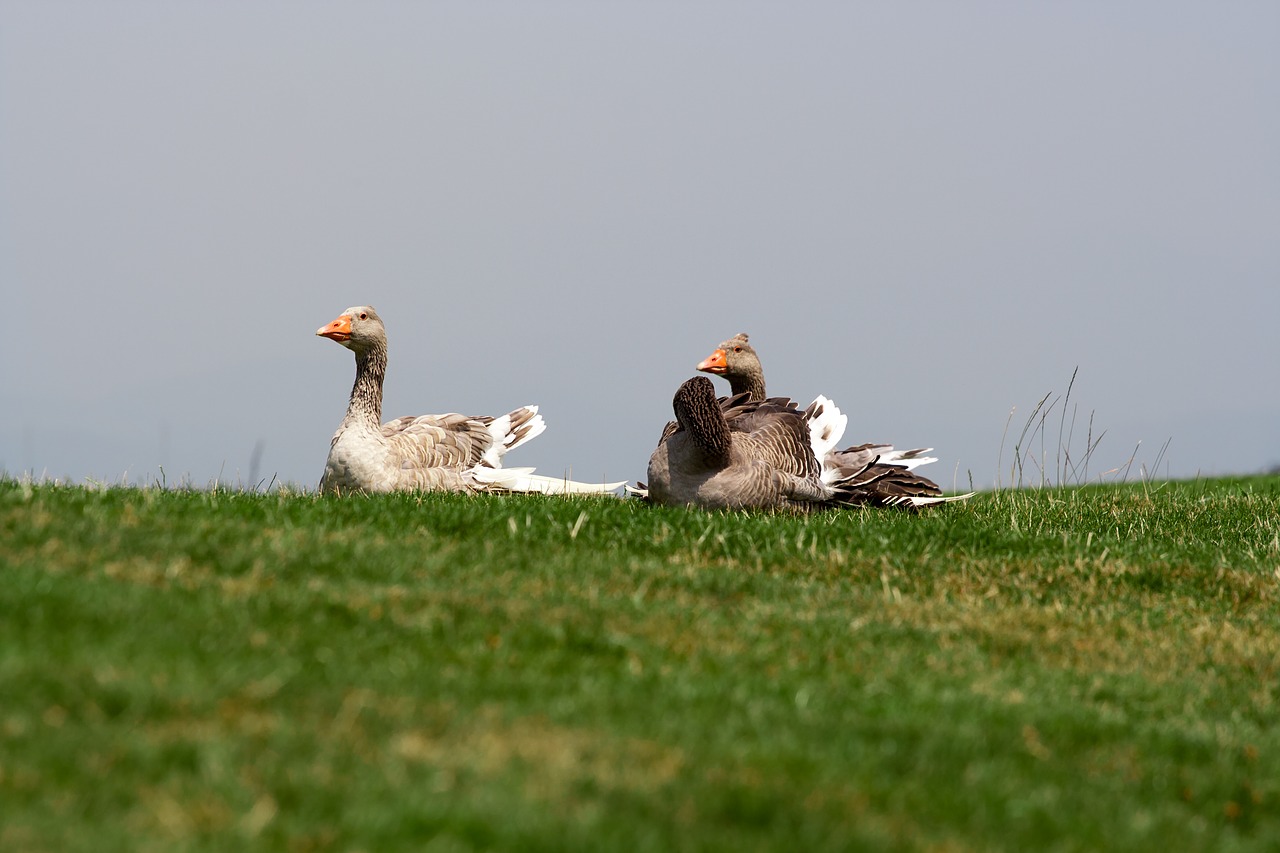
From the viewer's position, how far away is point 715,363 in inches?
646

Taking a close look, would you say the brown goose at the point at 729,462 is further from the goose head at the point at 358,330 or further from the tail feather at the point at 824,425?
the goose head at the point at 358,330

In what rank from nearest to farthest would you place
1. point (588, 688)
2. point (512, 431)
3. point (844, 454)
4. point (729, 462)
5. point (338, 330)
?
point (588, 688), point (729, 462), point (338, 330), point (844, 454), point (512, 431)

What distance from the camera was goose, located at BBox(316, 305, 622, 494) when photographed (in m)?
15.5

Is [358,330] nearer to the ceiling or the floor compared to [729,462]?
nearer to the ceiling

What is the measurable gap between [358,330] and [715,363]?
15.1 ft

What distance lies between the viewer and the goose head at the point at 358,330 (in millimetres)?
15914

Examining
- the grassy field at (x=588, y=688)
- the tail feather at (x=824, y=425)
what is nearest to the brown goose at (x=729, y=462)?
the tail feather at (x=824, y=425)

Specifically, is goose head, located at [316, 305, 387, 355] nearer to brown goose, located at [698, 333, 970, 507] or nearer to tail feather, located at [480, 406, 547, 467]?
tail feather, located at [480, 406, 547, 467]

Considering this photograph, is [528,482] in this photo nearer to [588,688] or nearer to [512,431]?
[512,431]

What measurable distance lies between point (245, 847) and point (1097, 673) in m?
6.32

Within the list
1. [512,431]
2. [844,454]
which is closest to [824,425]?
[844,454]

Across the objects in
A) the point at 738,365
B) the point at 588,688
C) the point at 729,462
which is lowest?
the point at 588,688

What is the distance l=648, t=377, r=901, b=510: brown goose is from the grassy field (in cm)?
210

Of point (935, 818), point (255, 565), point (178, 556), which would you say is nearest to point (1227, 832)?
point (935, 818)
